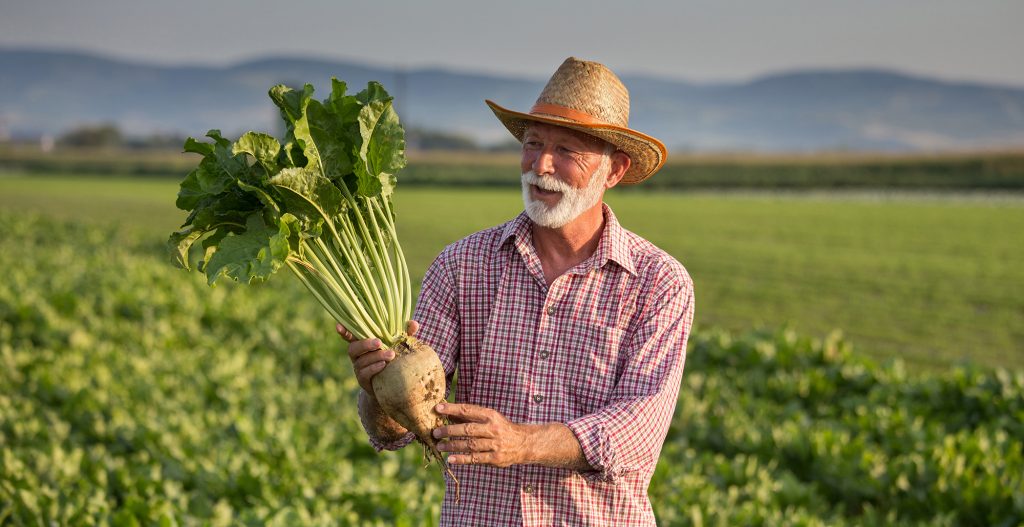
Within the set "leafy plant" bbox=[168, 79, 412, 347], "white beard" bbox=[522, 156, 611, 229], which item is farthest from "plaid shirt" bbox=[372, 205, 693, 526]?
"leafy plant" bbox=[168, 79, 412, 347]

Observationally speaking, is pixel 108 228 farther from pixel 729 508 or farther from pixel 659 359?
pixel 659 359

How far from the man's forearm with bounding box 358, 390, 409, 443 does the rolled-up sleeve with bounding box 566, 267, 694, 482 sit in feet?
2.11

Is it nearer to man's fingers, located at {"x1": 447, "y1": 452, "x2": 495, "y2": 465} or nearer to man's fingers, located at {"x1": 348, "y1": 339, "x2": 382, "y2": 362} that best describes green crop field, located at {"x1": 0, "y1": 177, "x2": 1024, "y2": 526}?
man's fingers, located at {"x1": 348, "y1": 339, "x2": 382, "y2": 362}

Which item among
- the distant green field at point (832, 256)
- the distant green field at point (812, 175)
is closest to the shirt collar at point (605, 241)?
the distant green field at point (832, 256)

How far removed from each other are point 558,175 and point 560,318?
0.45m

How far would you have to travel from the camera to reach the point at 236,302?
12.2 metres

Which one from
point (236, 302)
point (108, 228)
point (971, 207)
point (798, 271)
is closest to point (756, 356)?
point (236, 302)

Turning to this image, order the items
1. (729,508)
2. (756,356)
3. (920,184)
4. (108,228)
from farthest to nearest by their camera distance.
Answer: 1. (920,184)
2. (108,228)
3. (756,356)
4. (729,508)

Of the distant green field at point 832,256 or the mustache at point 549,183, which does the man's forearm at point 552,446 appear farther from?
the distant green field at point 832,256

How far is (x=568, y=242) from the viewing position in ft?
10.3

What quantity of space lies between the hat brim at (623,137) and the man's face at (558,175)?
46 mm

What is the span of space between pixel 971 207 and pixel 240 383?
39.1 metres

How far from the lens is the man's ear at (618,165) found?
10.5 ft

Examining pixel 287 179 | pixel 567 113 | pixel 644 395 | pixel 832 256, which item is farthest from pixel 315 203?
pixel 832 256
